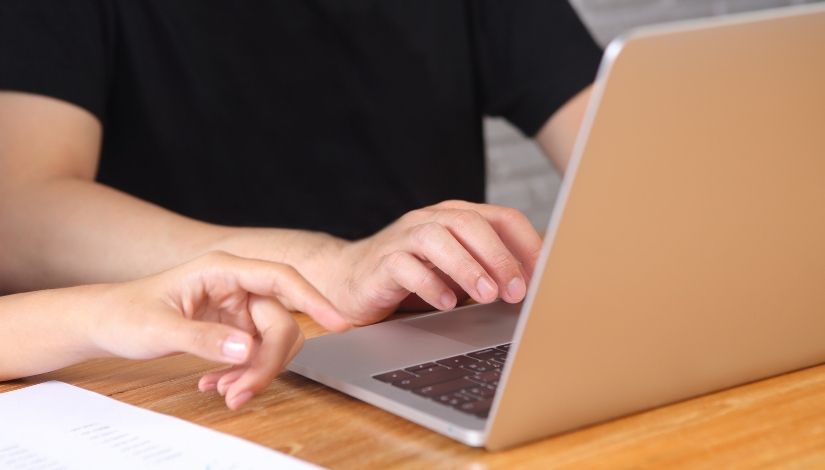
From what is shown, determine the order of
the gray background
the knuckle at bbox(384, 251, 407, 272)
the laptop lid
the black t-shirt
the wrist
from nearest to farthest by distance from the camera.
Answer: the laptop lid, the knuckle at bbox(384, 251, 407, 272), the wrist, the black t-shirt, the gray background

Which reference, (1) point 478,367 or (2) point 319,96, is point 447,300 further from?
(2) point 319,96

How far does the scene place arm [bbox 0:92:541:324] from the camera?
768mm

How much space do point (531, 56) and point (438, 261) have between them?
2.76ft

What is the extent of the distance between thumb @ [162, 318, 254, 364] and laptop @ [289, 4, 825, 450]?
0.27 feet

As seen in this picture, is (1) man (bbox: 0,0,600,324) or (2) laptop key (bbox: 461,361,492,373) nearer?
(2) laptop key (bbox: 461,361,492,373)

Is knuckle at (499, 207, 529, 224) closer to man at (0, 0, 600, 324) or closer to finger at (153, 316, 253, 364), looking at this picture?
finger at (153, 316, 253, 364)

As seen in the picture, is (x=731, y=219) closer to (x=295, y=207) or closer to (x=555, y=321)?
(x=555, y=321)

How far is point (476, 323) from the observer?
2.70 ft

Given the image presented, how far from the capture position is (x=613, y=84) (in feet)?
1.51

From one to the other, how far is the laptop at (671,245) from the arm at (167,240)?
13 centimetres

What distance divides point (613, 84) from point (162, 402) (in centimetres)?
39

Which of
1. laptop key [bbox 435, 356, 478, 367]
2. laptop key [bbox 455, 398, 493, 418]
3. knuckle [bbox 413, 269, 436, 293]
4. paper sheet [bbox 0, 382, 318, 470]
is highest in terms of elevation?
paper sheet [bbox 0, 382, 318, 470]

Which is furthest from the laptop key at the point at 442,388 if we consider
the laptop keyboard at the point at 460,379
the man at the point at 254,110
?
the man at the point at 254,110

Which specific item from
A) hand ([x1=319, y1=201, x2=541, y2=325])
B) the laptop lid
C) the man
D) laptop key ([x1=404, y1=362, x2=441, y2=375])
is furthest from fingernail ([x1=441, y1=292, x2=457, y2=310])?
the man
